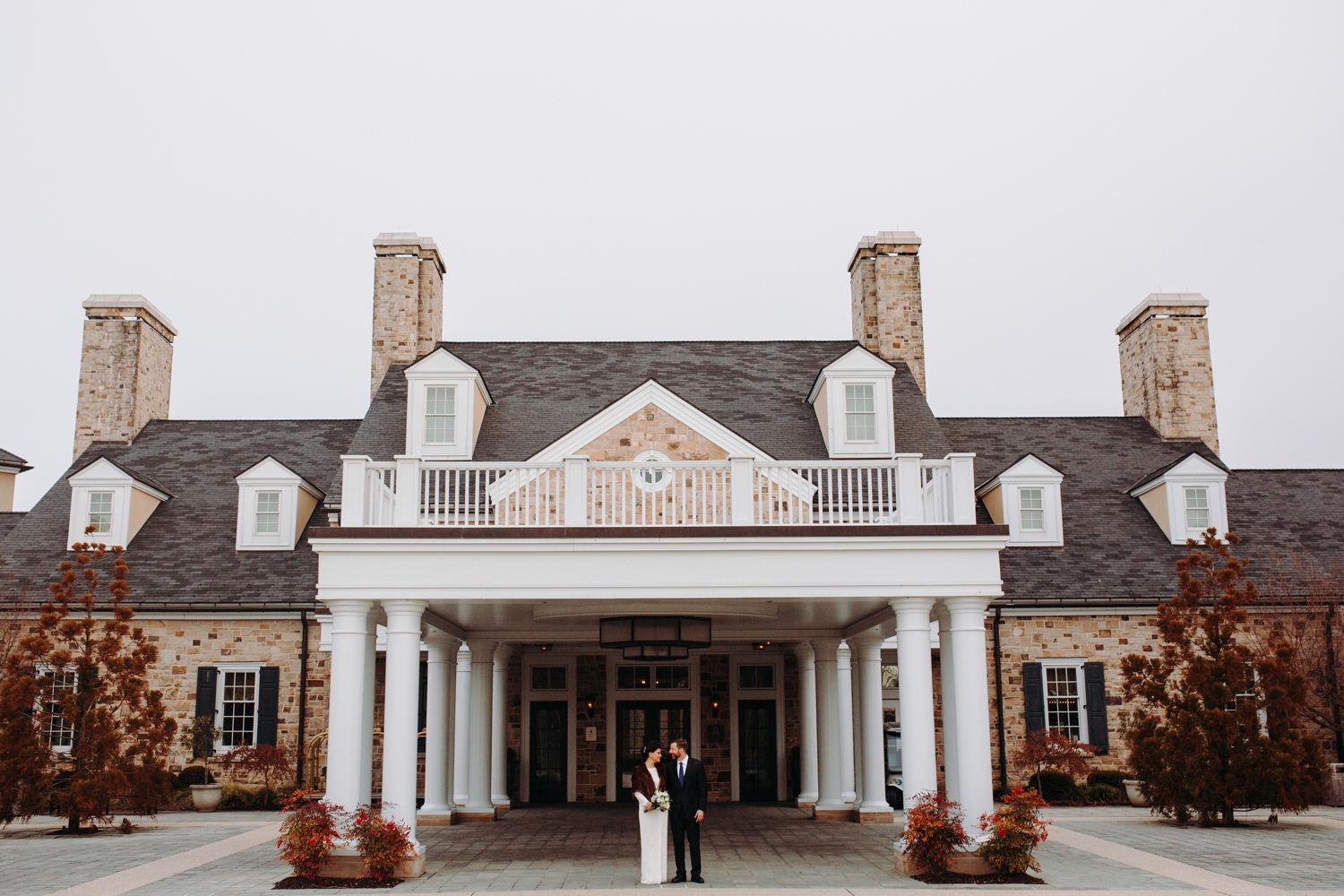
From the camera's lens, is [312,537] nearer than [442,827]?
Yes

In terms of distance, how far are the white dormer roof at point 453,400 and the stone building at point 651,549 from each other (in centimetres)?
7

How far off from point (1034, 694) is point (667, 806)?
12.2 metres

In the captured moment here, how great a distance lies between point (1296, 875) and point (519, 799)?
47.8 ft

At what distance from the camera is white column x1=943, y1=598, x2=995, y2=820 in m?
11.9

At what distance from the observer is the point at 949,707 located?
12641 millimetres

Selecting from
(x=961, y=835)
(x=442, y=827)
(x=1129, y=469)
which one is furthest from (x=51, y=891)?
(x=1129, y=469)

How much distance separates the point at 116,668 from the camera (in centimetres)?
1658

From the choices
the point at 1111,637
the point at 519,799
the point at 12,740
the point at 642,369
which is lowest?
the point at 519,799

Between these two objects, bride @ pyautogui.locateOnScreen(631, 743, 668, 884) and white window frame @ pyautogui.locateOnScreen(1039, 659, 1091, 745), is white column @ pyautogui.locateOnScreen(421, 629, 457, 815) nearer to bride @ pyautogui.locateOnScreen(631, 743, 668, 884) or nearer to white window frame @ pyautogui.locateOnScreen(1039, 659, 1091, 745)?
bride @ pyautogui.locateOnScreen(631, 743, 668, 884)

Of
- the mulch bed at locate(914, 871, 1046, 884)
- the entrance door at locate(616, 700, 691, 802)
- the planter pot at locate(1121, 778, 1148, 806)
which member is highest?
the entrance door at locate(616, 700, 691, 802)

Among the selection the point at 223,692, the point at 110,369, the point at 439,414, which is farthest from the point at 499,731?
the point at 110,369

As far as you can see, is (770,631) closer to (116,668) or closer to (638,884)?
(638,884)

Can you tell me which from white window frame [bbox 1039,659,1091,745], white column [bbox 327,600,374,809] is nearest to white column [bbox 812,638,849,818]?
white window frame [bbox 1039,659,1091,745]

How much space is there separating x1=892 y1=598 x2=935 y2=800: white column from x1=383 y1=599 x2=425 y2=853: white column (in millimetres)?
5219
